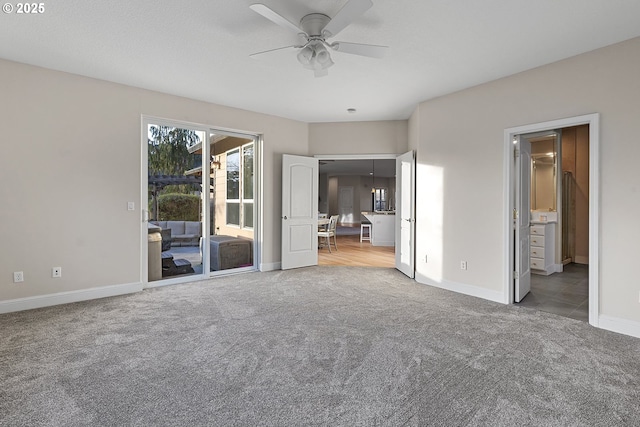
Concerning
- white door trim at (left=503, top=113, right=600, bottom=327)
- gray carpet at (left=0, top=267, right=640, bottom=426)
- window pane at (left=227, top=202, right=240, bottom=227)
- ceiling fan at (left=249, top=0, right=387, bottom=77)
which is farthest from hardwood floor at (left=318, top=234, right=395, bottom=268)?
ceiling fan at (left=249, top=0, right=387, bottom=77)

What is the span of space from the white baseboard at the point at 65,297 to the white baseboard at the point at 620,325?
17.1 ft

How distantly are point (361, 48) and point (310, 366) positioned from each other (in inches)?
100

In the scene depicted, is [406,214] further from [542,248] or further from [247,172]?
[247,172]

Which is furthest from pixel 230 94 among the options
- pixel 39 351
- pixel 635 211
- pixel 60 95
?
pixel 635 211

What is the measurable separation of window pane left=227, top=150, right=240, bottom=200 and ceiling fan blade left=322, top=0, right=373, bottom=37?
337 centimetres

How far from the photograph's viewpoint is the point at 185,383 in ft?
6.97

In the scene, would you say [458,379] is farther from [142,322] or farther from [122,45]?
[122,45]

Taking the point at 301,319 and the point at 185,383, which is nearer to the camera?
the point at 185,383

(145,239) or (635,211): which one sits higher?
(635,211)

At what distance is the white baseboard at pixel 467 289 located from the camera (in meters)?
4.00

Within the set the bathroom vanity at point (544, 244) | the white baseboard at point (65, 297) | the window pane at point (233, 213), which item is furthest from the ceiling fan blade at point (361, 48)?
the bathroom vanity at point (544, 244)

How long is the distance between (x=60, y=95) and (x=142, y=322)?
2.76 meters

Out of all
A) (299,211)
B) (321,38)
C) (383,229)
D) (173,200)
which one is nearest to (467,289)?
(299,211)

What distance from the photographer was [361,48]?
279 centimetres
